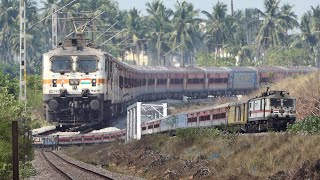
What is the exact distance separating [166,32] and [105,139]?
378 ft

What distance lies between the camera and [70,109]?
2151 inches

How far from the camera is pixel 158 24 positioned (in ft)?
577

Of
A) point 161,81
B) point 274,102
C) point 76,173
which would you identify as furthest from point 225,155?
point 161,81

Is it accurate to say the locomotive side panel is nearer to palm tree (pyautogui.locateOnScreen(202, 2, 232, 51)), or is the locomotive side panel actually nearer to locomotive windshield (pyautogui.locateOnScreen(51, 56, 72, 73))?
locomotive windshield (pyautogui.locateOnScreen(51, 56, 72, 73))

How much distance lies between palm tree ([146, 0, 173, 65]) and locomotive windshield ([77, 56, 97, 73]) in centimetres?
11781

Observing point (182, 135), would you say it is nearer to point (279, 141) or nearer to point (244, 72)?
point (279, 141)

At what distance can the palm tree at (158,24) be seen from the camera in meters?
173

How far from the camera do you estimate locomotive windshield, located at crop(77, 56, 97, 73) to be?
177 feet

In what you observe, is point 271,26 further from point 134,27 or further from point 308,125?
point 308,125

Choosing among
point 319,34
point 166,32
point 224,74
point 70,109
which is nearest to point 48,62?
point 70,109

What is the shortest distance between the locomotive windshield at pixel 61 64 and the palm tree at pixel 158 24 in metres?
118

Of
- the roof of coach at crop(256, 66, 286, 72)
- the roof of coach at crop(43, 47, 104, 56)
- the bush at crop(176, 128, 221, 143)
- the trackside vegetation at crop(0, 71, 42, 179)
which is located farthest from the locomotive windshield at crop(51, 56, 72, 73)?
the roof of coach at crop(256, 66, 286, 72)

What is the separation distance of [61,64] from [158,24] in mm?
122310

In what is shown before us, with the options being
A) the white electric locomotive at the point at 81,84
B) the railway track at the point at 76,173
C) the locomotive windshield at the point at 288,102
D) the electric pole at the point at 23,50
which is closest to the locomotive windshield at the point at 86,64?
the white electric locomotive at the point at 81,84
